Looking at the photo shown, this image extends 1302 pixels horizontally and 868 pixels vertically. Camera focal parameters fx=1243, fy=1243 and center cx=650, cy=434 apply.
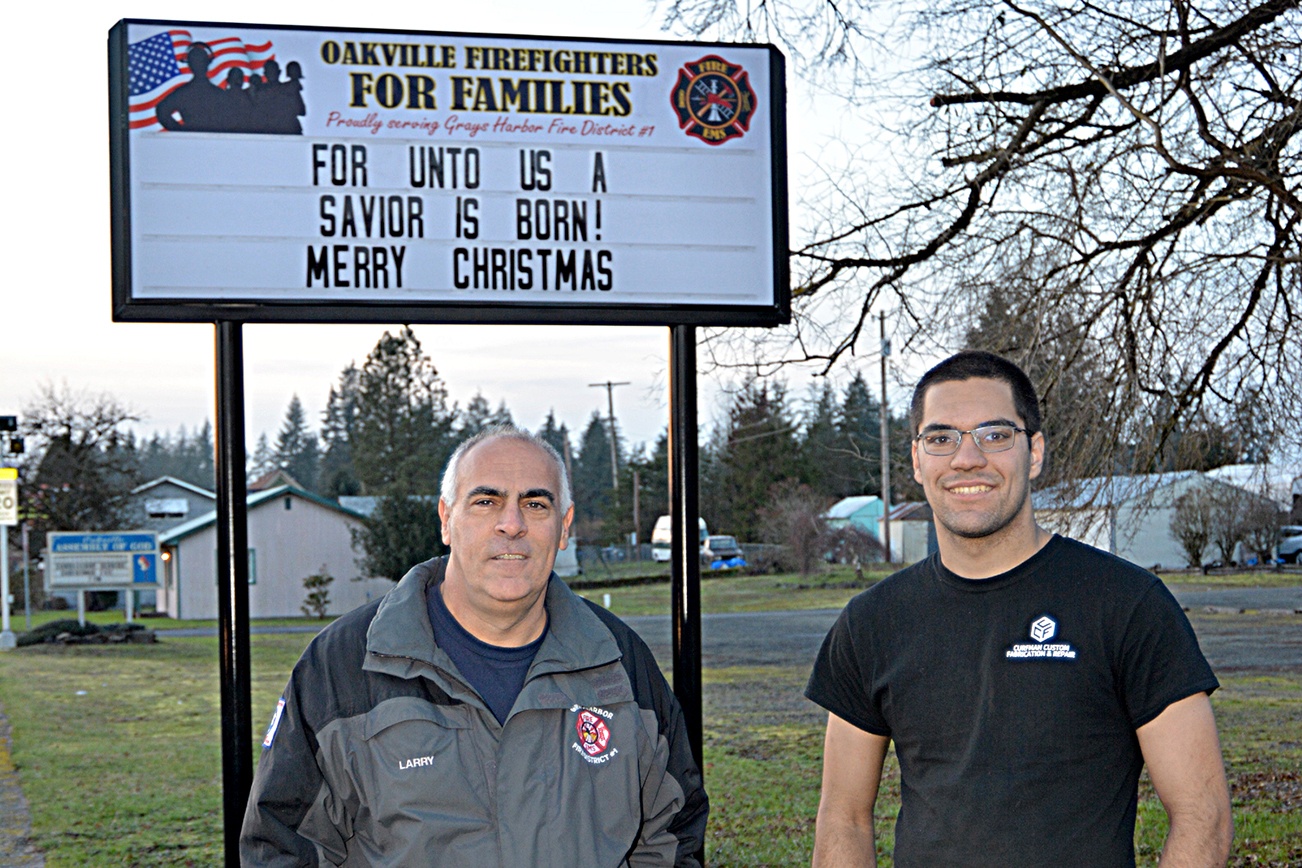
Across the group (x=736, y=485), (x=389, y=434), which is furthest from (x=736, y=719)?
(x=736, y=485)

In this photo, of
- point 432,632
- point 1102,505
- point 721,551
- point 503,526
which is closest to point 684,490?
point 503,526

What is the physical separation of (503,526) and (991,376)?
47.7 inches

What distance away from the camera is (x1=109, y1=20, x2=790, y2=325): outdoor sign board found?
14.1 ft

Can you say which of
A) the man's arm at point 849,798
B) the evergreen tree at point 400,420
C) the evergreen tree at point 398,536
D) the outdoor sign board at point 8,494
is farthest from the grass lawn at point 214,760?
the evergreen tree at point 400,420

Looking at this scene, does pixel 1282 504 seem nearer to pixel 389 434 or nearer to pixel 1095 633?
pixel 1095 633

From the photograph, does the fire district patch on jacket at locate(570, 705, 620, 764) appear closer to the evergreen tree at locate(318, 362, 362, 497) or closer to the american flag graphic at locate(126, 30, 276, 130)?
the american flag graphic at locate(126, 30, 276, 130)

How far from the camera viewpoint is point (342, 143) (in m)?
4.36

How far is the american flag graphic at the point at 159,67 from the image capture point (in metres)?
4.24

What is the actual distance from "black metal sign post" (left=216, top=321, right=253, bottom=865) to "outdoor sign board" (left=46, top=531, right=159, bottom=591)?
1054 inches

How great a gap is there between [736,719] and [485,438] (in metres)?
12.4

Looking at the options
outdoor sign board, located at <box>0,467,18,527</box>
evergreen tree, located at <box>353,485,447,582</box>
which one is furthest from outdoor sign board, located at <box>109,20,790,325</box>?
evergreen tree, located at <box>353,485,447,582</box>

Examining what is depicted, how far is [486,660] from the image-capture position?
296 cm

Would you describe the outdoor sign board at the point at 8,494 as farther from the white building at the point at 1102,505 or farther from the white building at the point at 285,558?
the white building at the point at 1102,505

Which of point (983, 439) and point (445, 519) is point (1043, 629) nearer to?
point (983, 439)
